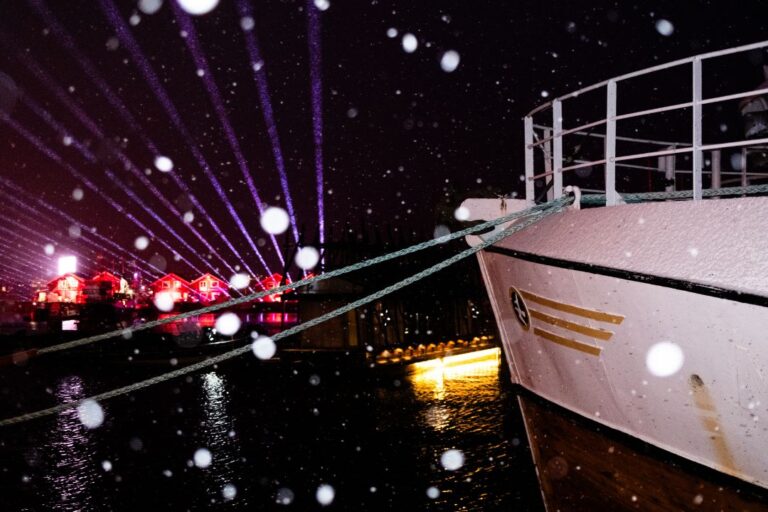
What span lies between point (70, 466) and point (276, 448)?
3.28 meters

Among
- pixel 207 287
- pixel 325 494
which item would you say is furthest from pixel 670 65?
pixel 207 287

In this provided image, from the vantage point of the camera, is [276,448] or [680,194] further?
[276,448]

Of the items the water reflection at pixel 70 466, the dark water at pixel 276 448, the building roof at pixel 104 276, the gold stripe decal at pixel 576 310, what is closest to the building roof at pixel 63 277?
the building roof at pixel 104 276

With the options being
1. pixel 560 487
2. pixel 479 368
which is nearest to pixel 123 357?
pixel 479 368

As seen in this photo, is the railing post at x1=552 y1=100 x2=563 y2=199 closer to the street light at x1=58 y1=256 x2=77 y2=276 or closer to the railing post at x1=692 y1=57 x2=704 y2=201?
the railing post at x1=692 y1=57 x2=704 y2=201

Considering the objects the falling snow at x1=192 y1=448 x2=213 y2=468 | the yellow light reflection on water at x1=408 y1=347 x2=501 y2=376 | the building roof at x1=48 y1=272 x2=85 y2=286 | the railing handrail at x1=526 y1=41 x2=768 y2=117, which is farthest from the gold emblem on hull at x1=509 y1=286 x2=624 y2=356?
the building roof at x1=48 y1=272 x2=85 y2=286

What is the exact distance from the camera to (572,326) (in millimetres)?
3543

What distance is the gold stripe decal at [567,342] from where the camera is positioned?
3401 millimetres

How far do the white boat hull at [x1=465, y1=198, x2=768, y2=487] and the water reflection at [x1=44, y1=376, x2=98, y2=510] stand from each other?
660 centimetres

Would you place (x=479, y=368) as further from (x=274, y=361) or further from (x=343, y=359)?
(x=274, y=361)

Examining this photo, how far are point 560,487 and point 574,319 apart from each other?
6.53ft

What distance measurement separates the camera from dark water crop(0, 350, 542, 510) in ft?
22.7

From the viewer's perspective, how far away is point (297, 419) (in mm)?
10938

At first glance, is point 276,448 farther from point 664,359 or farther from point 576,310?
point 664,359
